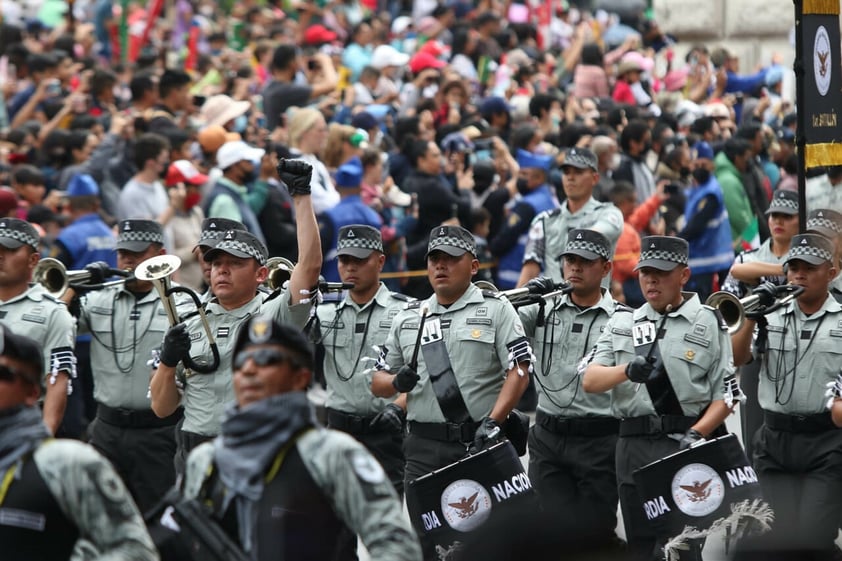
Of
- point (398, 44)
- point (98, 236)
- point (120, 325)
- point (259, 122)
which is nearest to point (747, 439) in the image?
point (120, 325)

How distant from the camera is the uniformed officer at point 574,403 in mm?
9625

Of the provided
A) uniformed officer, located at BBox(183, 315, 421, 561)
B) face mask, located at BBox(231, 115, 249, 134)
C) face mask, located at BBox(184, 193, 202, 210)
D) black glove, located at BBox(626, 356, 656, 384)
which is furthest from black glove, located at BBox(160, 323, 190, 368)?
face mask, located at BBox(231, 115, 249, 134)

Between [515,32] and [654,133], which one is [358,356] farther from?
[515,32]

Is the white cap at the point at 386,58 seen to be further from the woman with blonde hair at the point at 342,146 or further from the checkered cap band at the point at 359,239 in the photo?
the checkered cap band at the point at 359,239

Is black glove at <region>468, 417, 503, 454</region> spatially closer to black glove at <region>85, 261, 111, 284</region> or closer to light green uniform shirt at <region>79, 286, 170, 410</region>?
light green uniform shirt at <region>79, 286, 170, 410</region>

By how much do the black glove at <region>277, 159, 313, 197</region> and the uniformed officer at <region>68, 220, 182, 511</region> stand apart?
216 cm

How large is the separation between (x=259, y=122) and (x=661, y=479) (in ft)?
32.3

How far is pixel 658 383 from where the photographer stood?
905 cm

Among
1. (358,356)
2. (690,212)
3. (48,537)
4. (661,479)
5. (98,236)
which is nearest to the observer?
(48,537)

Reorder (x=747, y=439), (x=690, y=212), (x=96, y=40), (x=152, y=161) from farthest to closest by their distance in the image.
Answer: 1. (x=96, y=40)
2. (x=690, y=212)
3. (x=152, y=161)
4. (x=747, y=439)

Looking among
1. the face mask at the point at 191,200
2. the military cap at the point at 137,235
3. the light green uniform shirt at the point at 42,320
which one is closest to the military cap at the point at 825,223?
the military cap at the point at 137,235

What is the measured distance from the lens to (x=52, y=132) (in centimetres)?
1521

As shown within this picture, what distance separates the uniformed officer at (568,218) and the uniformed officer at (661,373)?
8.34ft

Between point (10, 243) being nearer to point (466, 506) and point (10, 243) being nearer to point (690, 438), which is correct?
point (466, 506)
